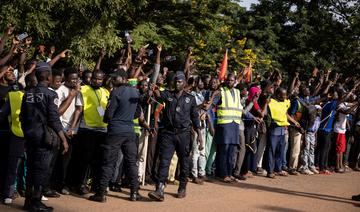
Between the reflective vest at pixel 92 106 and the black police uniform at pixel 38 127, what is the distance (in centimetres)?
153

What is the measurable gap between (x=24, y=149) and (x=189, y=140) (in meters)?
2.69

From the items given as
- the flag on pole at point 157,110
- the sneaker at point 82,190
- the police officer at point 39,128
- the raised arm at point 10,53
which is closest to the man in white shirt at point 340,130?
the flag on pole at point 157,110

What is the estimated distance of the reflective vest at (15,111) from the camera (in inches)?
312

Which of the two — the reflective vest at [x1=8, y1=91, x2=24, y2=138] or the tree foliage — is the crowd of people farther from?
the tree foliage

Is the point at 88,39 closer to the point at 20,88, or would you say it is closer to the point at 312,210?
the point at 20,88

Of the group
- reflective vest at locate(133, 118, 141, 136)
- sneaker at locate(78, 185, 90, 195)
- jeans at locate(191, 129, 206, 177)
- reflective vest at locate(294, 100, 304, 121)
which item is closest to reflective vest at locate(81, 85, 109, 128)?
reflective vest at locate(133, 118, 141, 136)

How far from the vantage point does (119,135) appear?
8430mm

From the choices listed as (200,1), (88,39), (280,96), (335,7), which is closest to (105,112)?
(280,96)

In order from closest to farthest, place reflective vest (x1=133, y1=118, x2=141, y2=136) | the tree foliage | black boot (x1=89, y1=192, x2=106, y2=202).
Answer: black boot (x1=89, y1=192, x2=106, y2=202) < reflective vest (x1=133, y1=118, x2=141, y2=136) < the tree foliage

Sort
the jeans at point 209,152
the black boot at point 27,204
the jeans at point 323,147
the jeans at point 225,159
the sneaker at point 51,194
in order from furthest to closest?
the jeans at point 323,147 → the jeans at point 209,152 → the jeans at point 225,159 → the sneaker at point 51,194 → the black boot at point 27,204

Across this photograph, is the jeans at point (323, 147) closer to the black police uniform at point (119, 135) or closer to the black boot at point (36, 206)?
the black police uniform at point (119, 135)

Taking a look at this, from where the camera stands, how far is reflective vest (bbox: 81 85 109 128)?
891 centimetres

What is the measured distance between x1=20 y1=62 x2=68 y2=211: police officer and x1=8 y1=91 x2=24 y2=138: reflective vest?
1.84ft

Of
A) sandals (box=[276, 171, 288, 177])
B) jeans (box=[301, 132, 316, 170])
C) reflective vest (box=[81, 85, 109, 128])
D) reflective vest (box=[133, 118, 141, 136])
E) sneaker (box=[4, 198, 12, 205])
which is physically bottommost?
sneaker (box=[4, 198, 12, 205])
